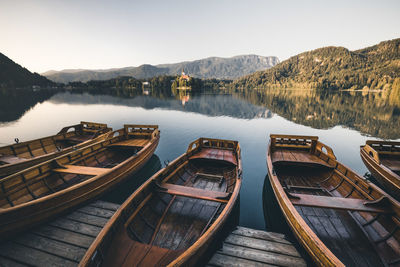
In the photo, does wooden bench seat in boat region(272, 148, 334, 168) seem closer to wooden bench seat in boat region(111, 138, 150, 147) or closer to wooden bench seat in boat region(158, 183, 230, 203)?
wooden bench seat in boat region(158, 183, 230, 203)

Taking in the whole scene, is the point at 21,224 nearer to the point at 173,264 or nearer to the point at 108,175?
the point at 108,175

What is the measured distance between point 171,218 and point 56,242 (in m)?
3.76

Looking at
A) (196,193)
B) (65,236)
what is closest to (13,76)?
(65,236)

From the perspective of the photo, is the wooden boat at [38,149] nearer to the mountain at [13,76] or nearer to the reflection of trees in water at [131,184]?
the reflection of trees in water at [131,184]

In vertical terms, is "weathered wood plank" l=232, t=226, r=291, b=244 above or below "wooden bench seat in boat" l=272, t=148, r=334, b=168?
below

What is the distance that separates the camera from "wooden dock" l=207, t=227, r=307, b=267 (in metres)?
4.69

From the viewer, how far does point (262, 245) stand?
5.27 m

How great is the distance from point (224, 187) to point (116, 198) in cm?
627

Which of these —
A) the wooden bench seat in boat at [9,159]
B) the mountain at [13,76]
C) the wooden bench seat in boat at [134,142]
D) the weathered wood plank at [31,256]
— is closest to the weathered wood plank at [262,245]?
the weathered wood plank at [31,256]

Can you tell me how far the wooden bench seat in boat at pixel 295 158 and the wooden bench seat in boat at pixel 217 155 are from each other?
2.44m

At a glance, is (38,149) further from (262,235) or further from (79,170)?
(262,235)

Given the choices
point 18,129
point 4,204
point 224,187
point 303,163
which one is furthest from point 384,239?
point 18,129

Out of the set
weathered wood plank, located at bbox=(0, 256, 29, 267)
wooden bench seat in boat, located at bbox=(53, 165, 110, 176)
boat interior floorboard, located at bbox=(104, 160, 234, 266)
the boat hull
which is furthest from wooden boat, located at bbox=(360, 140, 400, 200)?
weathered wood plank, located at bbox=(0, 256, 29, 267)

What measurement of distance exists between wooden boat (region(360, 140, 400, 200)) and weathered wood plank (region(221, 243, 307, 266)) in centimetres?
675
